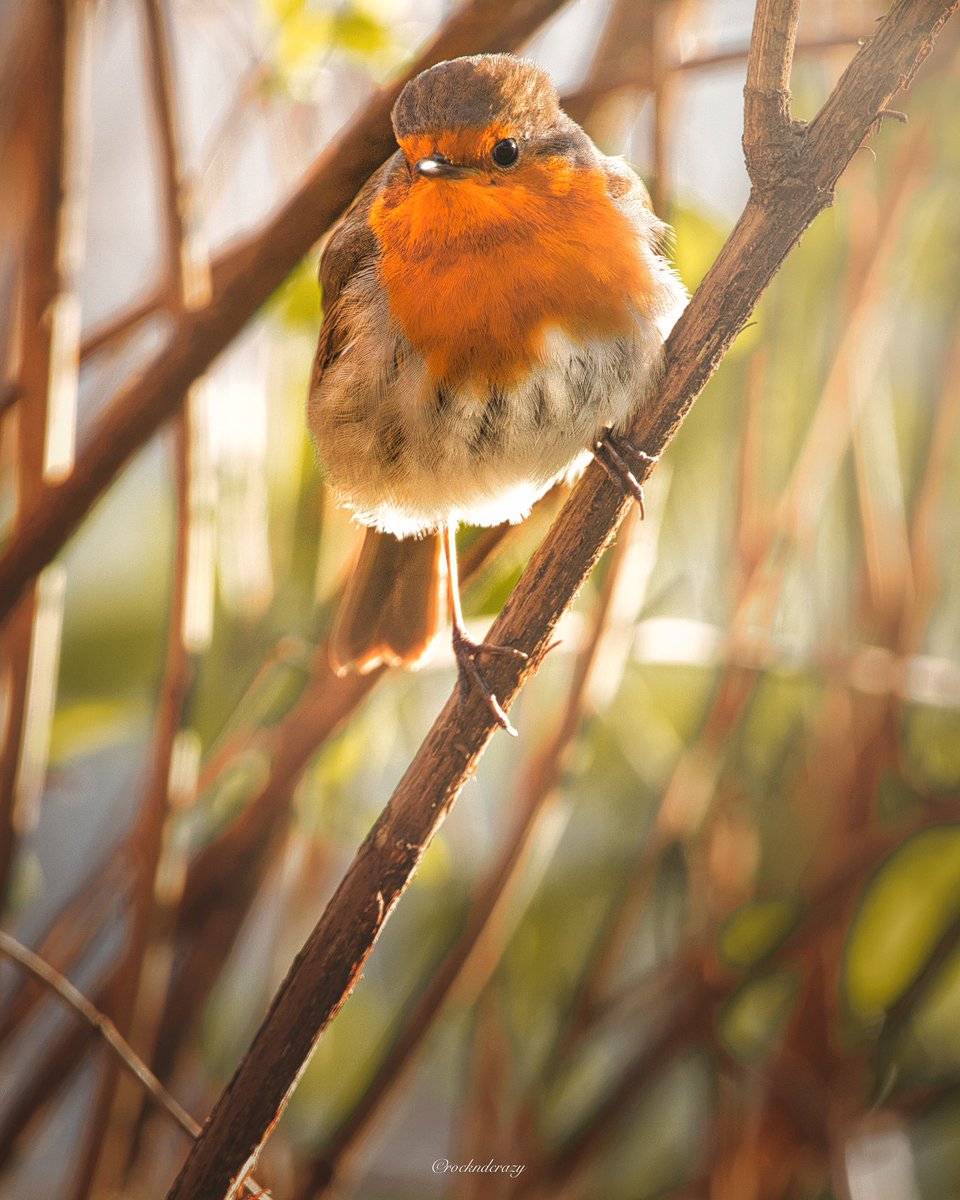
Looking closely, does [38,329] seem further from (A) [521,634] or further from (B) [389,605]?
(A) [521,634]

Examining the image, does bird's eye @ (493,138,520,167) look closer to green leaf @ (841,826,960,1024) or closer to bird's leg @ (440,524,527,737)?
bird's leg @ (440,524,527,737)

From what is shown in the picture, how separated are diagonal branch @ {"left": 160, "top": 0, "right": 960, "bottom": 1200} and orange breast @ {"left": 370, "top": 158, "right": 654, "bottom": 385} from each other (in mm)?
268

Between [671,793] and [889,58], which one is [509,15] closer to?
[889,58]

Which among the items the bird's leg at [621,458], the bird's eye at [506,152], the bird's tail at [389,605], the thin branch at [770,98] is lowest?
the bird's tail at [389,605]

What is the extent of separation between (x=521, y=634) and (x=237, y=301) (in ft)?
1.35

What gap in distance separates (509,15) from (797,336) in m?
0.85

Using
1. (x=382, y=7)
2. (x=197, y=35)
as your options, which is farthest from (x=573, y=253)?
(x=197, y=35)

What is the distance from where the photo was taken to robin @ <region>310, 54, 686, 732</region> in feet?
3.96

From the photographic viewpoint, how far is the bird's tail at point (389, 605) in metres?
1.42

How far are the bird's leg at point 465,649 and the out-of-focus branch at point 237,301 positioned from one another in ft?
1.24

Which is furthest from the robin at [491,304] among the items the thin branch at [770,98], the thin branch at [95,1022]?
the thin branch at [95,1022]

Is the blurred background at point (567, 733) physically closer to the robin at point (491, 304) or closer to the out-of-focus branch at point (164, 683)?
the out-of-focus branch at point (164, 683)

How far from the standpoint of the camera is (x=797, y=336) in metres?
1.82
